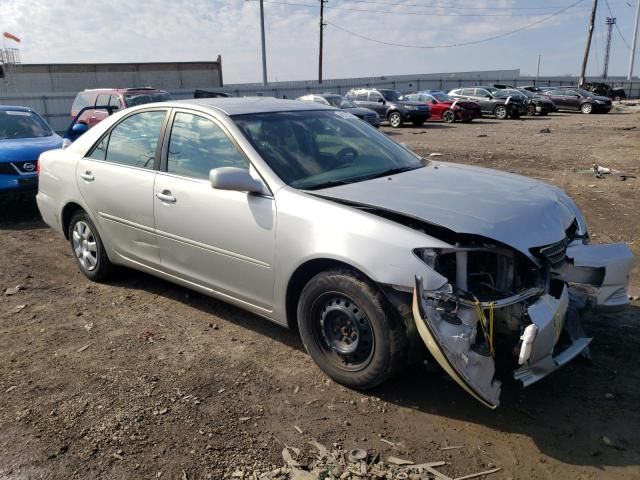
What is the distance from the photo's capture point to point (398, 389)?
3434 millimetres

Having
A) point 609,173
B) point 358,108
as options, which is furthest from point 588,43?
point 609,173

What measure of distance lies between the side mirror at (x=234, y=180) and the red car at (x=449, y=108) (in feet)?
76.8

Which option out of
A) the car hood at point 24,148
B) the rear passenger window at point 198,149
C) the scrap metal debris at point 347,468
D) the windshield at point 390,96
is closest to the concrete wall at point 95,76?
the windshield at point 390,96

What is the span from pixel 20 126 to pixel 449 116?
69.4 ft

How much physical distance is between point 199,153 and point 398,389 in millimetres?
2189

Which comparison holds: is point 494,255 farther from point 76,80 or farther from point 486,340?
point 76,80

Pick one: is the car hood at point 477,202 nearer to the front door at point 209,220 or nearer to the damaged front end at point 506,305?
the damaged front end at point 506,305

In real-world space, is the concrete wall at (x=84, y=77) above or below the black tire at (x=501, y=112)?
above

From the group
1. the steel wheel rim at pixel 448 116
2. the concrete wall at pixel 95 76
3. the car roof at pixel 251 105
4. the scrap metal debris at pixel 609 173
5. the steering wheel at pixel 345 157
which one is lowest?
the scrap metal debris at pixel 609 173

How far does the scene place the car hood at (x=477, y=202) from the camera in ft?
10.0

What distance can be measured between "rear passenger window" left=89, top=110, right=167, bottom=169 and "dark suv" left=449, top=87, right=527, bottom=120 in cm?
2624

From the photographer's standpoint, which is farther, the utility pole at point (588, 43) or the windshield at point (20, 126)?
the utility pole at point (588, 43)

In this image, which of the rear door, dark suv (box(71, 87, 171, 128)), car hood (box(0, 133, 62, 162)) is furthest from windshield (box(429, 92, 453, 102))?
the rear door

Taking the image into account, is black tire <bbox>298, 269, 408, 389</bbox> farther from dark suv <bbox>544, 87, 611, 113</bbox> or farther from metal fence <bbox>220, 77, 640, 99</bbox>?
dark suv <bbox>544, 87, 611, 113</bbox>
